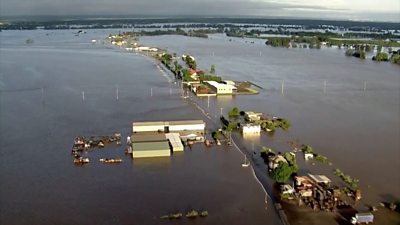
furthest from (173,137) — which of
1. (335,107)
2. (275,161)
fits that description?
(335,107)

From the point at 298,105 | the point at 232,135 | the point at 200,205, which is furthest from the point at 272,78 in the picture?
the point at 200,205

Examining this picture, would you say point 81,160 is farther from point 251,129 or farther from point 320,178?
point 320,178

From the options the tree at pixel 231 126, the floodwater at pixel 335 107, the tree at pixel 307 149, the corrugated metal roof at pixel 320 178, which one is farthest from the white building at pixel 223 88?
the corrugated metal roof at pixel 320 178

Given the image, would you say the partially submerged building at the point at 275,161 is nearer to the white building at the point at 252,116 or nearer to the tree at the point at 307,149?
the tree at the point at 307,149

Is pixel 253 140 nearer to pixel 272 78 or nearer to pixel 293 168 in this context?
pixel 293 168

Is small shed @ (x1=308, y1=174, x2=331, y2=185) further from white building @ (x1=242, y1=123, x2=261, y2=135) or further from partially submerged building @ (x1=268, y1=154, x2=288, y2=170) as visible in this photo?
white building @ (x1=242, y1=123, x2=261, y2=135)

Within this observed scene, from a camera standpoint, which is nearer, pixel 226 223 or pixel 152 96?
pixel 226 223
